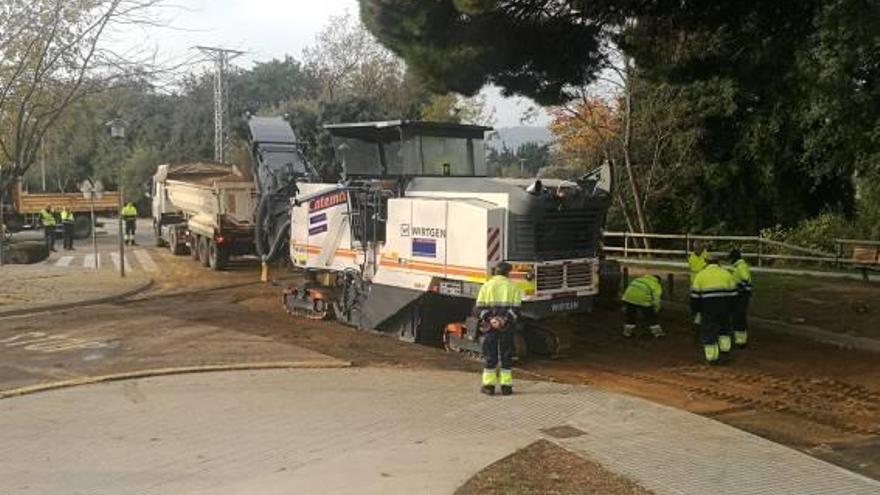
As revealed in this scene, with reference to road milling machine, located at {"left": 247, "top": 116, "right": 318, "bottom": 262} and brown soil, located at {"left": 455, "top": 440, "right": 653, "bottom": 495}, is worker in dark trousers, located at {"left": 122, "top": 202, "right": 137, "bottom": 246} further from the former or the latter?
brown soil, located at {"left": 455, "top": 440, "right": 653, "bottom": 495}

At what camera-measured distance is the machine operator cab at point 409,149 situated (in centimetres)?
1383

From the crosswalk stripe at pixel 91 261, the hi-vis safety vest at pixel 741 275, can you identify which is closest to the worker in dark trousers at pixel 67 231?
the crosswalk stripe at pixel 91 261

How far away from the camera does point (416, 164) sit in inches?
543

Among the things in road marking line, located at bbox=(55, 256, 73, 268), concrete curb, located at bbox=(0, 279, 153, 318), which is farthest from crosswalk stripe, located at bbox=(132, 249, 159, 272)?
concrete curb, located at bbox=(0, 279, 153, 318)

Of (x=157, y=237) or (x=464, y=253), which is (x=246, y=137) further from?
(x=157, y=237)

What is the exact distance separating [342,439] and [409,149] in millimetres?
6781

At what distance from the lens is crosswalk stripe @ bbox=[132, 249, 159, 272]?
25.6 meters

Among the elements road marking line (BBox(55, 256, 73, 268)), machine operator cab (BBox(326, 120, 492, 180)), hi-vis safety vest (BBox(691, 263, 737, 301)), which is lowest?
road marking line (BBox(55, 256, 73, 268))

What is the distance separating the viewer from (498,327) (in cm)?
980

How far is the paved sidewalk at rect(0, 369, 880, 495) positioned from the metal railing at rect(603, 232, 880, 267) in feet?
42.0

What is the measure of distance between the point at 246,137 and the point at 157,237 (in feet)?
48.7

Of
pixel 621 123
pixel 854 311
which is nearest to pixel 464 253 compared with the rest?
pixel 854 311

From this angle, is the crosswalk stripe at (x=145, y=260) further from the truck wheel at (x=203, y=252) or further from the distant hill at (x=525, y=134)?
the distant hill at (x=525, y=134)

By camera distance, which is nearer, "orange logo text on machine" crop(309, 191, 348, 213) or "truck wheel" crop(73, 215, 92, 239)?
"orange logo text on machine" crop(309, 191, 348, 213)
